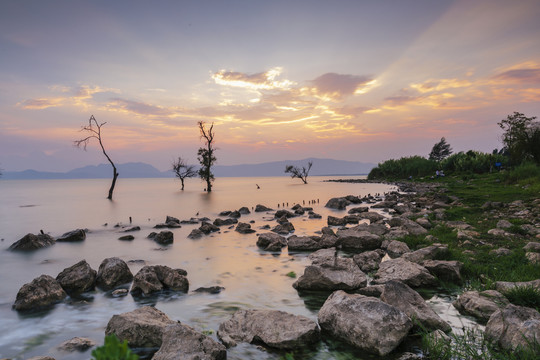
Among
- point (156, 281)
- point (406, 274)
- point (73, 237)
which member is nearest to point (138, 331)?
point (156, 281)

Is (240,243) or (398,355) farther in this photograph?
(240,243)

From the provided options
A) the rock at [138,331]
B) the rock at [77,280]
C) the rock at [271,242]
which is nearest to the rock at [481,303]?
the rock at [138,331]

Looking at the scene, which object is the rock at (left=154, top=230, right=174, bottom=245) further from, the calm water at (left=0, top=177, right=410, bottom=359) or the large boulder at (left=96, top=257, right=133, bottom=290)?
the large boulder at (left=96, top=257, right=133, bottom=290)

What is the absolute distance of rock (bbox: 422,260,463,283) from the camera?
370 inches

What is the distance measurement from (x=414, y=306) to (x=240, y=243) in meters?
12.2

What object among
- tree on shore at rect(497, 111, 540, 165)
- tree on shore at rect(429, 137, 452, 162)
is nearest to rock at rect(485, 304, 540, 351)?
tree on shore at rect(497, 111, 540, 165)

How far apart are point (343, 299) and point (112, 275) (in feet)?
27.1

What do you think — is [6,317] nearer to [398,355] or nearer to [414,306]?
[398,355]

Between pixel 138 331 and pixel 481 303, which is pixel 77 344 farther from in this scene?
pixel 481 303

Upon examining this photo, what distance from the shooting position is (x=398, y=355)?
5863 millimetres

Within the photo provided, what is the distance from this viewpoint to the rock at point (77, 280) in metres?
10.2

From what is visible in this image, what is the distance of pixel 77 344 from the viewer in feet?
22.6

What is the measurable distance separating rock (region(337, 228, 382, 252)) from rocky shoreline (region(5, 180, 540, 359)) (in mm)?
47

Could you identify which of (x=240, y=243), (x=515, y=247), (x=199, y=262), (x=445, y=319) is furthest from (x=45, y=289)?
(x=515, y=247)
